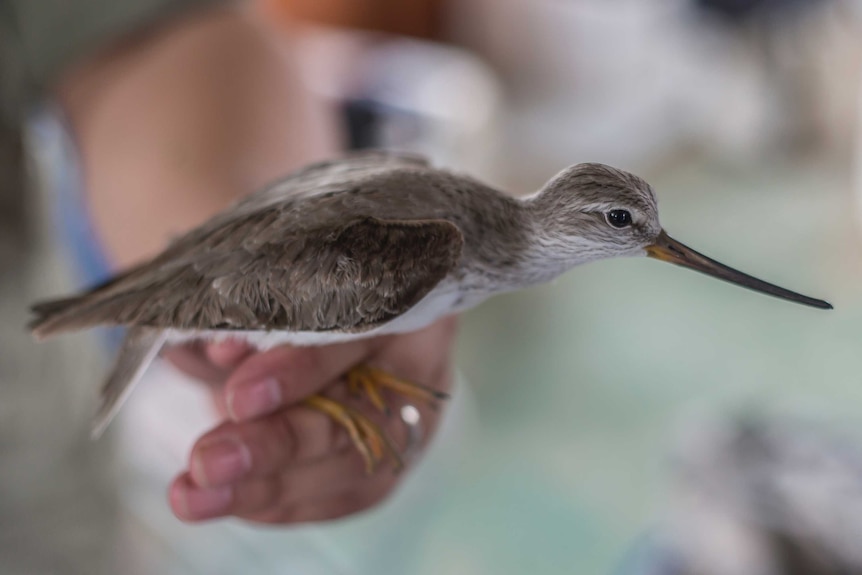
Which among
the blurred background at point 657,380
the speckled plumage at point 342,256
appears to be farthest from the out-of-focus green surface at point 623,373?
the speckled plumage at point 342,256

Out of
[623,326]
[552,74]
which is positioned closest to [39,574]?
[623,326]

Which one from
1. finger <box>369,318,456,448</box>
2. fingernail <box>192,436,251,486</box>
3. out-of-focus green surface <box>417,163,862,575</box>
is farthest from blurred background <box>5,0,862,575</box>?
fingernail <box>192,436,251,486</box>

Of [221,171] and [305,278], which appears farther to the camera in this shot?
[221,171]

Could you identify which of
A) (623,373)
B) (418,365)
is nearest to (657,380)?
(623,373)

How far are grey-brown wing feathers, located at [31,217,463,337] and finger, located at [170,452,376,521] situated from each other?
124mm

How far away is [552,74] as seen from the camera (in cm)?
162

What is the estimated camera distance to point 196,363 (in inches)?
21.9

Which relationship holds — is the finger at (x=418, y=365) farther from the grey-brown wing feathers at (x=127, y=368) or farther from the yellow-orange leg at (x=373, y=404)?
the grey-brown wing feathers at (x=127, y=368)

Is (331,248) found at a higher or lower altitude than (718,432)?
higher

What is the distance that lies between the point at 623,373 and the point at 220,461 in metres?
0.44

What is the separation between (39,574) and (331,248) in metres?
0.72

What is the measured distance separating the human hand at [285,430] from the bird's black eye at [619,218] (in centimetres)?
22

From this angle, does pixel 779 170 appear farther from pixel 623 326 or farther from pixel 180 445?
pixel 180 445

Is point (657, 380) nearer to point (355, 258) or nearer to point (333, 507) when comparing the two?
point (333, 507)
